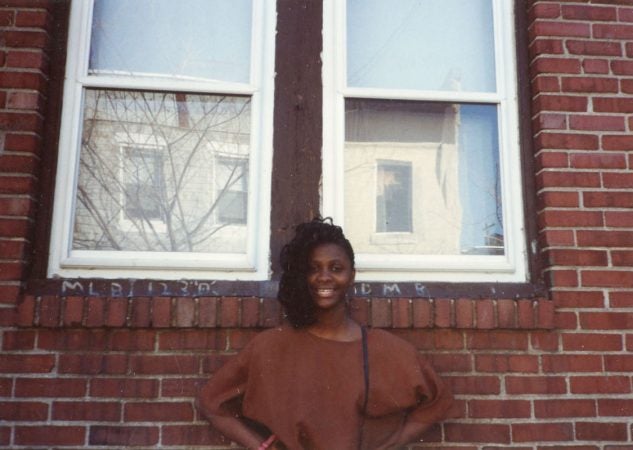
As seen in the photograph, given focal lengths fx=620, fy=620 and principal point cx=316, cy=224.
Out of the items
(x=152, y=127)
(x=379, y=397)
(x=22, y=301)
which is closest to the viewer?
(x=379, y=397)

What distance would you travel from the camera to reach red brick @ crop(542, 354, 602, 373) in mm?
2557

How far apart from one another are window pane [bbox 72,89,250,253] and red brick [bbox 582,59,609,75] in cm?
154

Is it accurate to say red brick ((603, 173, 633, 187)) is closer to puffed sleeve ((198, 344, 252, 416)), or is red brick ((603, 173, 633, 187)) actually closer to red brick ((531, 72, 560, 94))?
red brick ((531, 72, 560, 94))

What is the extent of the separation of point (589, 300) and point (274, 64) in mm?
1717

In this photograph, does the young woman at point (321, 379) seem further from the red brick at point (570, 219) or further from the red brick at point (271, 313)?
the red brick at point (570, 219)

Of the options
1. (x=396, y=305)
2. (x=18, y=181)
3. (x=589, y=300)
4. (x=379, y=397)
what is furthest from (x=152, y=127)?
(x=589, y=300)

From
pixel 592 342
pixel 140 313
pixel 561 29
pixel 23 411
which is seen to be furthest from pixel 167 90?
pixel 592 342

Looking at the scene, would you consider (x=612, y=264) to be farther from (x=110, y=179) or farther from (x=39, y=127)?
(x=39, y=127)

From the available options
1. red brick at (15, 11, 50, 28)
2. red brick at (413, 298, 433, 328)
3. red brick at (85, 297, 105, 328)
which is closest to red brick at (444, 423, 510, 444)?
red brick at (413, 298, 433, 328)

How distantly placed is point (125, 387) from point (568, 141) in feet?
7.02

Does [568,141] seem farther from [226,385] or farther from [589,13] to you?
[226,385]

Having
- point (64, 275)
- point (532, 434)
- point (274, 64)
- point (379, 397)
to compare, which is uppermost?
point (274, 64)

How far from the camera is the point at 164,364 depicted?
2477 millimetres

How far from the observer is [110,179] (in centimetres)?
277
